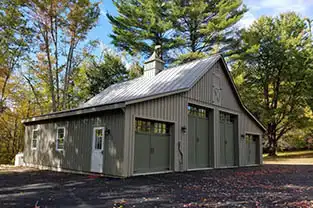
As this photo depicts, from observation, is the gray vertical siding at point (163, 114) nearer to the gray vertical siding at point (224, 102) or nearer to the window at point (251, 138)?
the gray vertical siding at point (224, 102)

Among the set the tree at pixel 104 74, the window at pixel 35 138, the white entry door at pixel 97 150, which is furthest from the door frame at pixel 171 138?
the tree at pixel 104 74

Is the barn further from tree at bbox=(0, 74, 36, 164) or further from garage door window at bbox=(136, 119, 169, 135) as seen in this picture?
tree at bbox=(0, 74, 36, 164)

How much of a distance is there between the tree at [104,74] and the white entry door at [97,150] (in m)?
13.6

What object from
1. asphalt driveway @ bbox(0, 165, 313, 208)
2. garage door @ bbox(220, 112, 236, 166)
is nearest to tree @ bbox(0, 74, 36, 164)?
asphalt driveway @ bbox(0, 165, 313, 208)

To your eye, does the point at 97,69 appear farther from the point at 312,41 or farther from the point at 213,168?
the point at 312,41

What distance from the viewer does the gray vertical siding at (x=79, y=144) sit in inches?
344

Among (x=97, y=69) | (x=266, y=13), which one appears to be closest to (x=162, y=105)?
(x=97, y=69)

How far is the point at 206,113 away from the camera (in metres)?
12.5

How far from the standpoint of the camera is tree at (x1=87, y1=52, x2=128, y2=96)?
75.0 ft

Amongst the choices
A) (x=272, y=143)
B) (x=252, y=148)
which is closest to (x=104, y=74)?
(x=252, y=148)

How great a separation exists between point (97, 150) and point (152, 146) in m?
2.04

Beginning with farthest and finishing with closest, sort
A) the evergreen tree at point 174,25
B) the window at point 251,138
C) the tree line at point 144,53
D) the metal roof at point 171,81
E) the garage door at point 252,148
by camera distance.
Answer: the evergreen tree at point 174,25, the tree line at point 144,53, the window at point 251,138, the garage door at point 252,148, the metal roof at point 171,81

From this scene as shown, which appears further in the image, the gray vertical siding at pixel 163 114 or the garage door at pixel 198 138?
the garage door at pixel 198 138

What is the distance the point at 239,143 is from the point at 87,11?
44.0 feet
